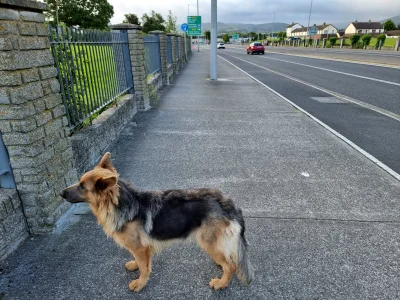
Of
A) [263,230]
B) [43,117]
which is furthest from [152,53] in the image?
[263,230]

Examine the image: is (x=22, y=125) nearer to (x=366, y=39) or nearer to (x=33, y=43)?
(x=33, y=43)

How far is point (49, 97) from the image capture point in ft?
10.8

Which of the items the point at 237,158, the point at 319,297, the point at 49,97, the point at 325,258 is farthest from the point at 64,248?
the point at 237,158

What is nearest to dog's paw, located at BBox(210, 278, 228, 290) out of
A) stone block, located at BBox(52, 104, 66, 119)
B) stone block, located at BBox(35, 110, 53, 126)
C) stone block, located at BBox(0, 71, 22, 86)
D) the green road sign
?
stone block, located at BBox(35, 110, 53, 126)

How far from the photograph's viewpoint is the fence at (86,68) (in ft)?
14.2

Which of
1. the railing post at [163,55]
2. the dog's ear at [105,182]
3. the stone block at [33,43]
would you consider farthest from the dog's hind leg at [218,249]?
the railing post at [163,55]

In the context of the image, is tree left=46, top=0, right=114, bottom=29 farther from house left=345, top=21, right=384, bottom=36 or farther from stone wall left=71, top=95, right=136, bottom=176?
house left=345, top=21, right=384, bottom=36

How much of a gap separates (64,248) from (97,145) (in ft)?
8.25

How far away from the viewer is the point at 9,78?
2.73m

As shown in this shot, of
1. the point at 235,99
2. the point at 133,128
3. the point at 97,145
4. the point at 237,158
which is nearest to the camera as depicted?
the point at 97,145

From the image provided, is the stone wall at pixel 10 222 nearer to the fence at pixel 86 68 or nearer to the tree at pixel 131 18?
the fence at pixel 86 68

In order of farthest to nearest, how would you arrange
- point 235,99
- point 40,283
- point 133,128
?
point 235,99 < point 133,128 < point 40,283

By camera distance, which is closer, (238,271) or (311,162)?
(238,271)

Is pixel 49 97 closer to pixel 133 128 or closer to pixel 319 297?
pixel 319 297
